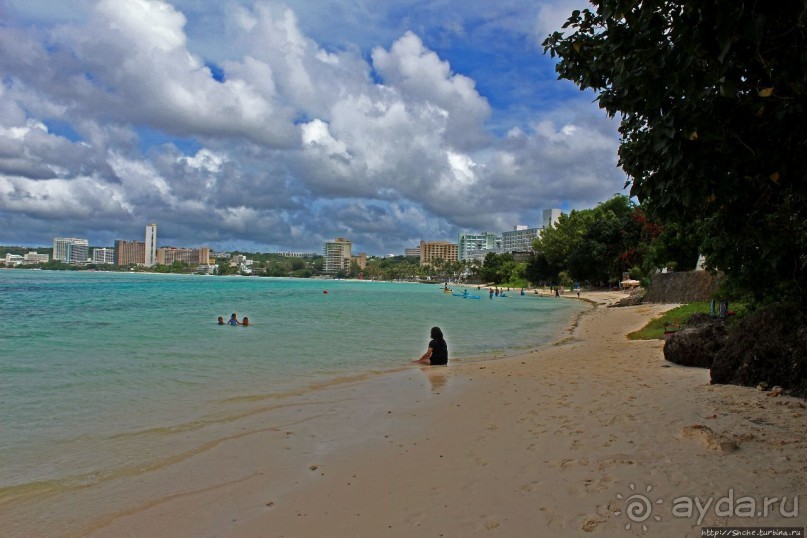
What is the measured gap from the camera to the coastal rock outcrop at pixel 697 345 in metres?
9.23

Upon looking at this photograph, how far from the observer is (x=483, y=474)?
4.65 m

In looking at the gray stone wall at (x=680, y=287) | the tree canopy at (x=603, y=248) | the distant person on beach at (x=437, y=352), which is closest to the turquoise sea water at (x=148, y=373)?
the distant person on beach at (x=437, y=352)

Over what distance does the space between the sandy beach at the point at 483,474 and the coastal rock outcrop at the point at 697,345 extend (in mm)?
2198

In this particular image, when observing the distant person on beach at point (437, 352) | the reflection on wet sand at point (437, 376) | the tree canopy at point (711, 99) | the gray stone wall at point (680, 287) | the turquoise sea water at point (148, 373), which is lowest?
the turquoise sea water at point (148, 373)

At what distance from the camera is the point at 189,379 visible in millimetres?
10805

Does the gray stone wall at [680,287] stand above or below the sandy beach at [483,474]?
above

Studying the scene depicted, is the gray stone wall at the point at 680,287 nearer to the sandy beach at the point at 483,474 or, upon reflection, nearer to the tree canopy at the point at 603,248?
the tree canopy at the point at 603,248

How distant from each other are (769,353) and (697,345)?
9.15 feet

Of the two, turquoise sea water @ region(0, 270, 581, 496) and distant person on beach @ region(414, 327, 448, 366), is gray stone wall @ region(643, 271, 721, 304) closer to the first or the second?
turquoise sea water @ region(0, 270, 581, 496)

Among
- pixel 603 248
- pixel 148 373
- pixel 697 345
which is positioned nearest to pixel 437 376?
pixel 697 345

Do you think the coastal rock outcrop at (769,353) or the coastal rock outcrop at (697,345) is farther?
the coastal rock outcrop at (697,345)

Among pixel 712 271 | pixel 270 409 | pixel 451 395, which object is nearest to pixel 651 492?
pixel 451 395

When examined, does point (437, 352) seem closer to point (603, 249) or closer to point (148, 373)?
point (148, 373)

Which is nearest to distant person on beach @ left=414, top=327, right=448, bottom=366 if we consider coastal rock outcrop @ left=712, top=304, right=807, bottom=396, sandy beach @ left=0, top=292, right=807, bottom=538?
sandy beach @ left=0, top=292, right=807, bottom=538
